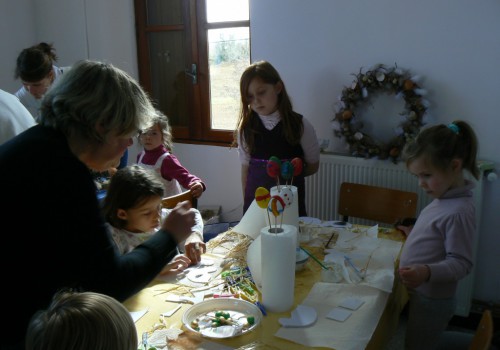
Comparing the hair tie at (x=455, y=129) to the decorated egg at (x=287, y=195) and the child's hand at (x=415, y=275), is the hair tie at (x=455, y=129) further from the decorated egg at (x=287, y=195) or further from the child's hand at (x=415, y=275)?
the decorated egg at (x=287, y=195)

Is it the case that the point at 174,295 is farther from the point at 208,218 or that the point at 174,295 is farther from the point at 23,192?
the point at 208,218

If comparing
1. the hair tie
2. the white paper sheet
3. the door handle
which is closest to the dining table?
the white paper sheet

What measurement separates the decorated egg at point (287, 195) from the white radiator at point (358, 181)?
4.06 feet

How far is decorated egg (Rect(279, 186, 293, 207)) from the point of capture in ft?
4.96

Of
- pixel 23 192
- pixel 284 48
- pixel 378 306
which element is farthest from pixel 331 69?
pixel 23 192

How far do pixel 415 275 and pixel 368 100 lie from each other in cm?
149

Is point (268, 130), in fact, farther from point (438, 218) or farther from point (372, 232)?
point (438, 218)

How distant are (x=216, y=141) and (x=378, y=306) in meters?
2.32

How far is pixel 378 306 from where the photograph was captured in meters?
1.34

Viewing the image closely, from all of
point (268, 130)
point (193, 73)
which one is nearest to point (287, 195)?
point (268, 130)

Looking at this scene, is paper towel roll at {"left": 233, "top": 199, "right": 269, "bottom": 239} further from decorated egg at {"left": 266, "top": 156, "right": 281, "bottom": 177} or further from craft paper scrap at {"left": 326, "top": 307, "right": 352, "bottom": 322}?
craft paper scrap at {"left": 326, "top": 307, "right": 352, "bottom": 322}

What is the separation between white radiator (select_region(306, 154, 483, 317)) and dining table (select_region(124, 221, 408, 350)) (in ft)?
2.52

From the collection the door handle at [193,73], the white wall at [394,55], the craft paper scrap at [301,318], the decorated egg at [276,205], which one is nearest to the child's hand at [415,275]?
the craft paper scrap at [301,318]

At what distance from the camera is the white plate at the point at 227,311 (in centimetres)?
119
